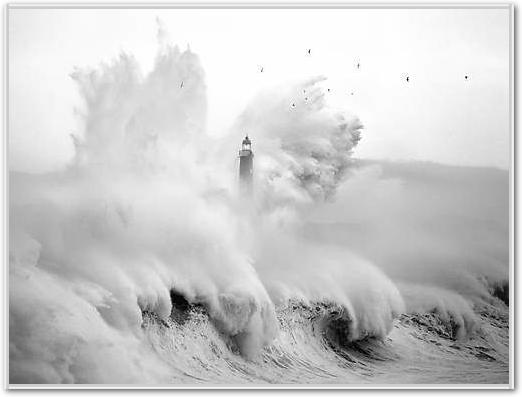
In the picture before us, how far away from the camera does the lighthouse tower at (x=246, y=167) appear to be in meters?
6.81

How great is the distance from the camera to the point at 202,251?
6.78 meters

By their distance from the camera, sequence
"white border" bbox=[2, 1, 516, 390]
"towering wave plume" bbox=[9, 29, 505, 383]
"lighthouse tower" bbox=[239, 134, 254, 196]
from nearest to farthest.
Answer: "white border" bbox=[2, 1, 516, 390]
"towering wave plume" bbox=[9, 29, 505, 383]
"lighthouse tower" bbox=[239, 134, 254, 196]

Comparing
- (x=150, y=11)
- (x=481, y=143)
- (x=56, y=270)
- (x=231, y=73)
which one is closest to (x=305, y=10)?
(x=231, y=73)

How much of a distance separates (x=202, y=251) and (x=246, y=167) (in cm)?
74

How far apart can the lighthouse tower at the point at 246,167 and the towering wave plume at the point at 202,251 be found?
2.8 inches

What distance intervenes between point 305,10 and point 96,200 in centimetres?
204

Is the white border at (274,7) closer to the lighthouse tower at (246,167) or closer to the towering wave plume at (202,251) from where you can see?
the towering wave plume at (202,251)

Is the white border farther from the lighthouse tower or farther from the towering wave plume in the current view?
the lighthouse tower

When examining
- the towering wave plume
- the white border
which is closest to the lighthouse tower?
the towering wave plume

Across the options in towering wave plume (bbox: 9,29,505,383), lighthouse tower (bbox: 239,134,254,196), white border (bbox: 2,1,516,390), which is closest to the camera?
white border (bbox: 2,1,516,390)

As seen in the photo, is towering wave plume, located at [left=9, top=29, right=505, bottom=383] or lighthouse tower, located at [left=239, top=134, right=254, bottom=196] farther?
lighthouse tower, located at [left=239, top=134, right=254, bottom=196]

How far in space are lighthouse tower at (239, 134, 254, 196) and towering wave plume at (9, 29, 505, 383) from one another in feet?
0.24

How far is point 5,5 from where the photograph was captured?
6.33 meters

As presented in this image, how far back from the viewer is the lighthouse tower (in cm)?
681
